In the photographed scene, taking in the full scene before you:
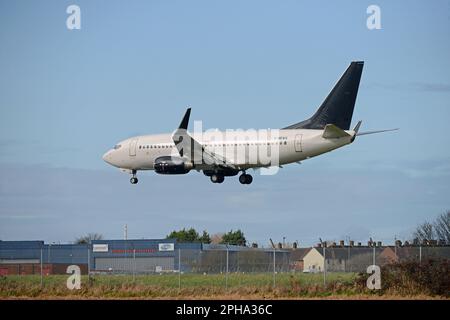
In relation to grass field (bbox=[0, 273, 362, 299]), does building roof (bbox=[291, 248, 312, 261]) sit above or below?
above

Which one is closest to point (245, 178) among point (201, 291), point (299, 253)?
point (299, 253)

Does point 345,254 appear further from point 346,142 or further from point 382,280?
point 382,280

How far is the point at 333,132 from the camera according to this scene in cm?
5634

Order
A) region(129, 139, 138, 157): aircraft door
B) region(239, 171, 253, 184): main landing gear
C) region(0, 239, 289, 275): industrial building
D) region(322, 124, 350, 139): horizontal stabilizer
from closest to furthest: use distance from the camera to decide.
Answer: region(0, 239, 289, 275): industrial building < region(322, 124, 350, 139): horizontal stabilizer < region(239, 171, 253, 184): main landing gear < region(129, 139, 138, 157): aircraft door

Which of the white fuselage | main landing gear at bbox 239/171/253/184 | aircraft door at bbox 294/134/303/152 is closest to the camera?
the white fuselage

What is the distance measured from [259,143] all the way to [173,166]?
6.02m

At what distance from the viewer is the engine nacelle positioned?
62531 mm

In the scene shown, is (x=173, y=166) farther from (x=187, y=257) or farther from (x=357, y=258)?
(x=357, y=258)

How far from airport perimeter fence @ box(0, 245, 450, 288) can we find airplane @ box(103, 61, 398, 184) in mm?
5839

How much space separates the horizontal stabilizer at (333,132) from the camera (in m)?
55.7

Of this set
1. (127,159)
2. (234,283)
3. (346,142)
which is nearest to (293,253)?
(127,159)

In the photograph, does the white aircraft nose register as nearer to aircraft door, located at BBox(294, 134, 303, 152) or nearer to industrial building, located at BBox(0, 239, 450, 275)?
industrial building, located at BBox(0, 239, 450, 275)

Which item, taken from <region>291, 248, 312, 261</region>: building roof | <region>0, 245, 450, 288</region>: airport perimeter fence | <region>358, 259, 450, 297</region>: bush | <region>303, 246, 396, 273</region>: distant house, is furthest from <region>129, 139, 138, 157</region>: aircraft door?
<region>358, 259, 450, 297</region>: bush
